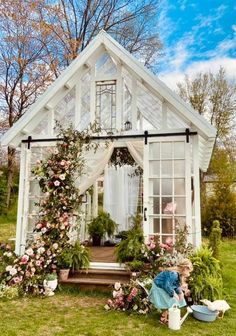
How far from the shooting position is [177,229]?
19.8ft

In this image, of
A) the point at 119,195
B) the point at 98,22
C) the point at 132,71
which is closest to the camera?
the point at 132,71

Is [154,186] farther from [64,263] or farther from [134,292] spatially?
[64,263]

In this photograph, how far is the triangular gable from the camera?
5.98m

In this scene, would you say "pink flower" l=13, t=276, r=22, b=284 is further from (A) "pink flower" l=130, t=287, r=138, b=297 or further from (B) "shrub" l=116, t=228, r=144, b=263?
(A) "pink flower" l=130, t=287, r=138, b=297

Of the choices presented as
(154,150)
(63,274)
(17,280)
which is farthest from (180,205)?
(17,280)

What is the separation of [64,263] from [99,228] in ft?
12.1

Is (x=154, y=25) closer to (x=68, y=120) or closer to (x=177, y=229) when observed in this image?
(x=68, y=120)

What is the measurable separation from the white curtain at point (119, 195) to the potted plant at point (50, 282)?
479cm

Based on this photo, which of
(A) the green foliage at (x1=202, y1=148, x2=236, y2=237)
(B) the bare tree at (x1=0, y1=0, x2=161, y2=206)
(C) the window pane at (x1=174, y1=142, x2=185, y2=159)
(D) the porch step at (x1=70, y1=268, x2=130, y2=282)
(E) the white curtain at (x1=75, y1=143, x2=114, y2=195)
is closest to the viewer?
(D) the porch step at (x1=70, y1=268, x2=130, y2=282)

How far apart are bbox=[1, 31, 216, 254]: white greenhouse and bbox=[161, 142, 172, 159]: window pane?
2 cm

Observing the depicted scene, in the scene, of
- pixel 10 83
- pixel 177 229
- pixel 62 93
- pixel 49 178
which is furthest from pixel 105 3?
pixel 177 229

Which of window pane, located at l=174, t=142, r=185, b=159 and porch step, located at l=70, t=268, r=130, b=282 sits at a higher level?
window pane, located at l=174, t=142, r=185, b=159

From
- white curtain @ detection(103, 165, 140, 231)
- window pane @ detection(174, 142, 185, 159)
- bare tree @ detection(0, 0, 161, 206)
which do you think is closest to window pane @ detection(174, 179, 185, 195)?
window pane @ detection(174, 142, 185, 159)

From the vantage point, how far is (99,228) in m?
9.69
